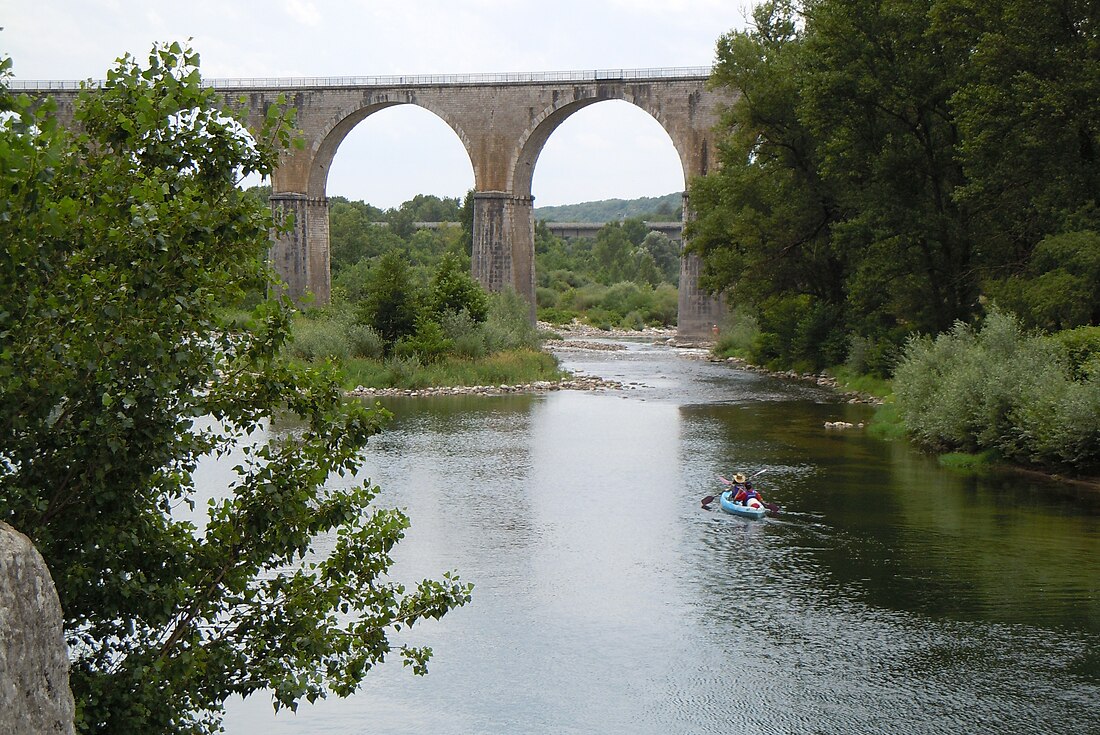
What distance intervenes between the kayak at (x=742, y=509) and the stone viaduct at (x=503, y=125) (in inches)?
1215

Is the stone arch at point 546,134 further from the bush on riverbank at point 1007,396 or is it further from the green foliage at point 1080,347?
the green foliage at point 1080,347

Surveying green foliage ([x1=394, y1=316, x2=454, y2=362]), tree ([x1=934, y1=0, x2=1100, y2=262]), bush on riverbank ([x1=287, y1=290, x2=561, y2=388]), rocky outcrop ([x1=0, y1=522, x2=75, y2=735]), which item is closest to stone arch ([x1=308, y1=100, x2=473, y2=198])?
bush on riverbank ([x1=287, y1=290, x2=561, y2=388])

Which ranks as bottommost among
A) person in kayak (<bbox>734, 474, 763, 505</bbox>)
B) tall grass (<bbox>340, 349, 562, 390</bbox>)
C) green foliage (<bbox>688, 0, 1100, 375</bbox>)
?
person in kayak (<bbox>734, 474, 763, 505</bbox>)

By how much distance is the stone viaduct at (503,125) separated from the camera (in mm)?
43938

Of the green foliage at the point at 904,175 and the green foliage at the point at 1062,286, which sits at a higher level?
the green foliage at the point at 904,175

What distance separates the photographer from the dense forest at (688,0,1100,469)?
17.9 m

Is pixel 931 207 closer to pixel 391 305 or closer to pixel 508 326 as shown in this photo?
pixel 508 326

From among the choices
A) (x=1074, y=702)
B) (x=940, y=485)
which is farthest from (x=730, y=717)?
(x=940, y=485)

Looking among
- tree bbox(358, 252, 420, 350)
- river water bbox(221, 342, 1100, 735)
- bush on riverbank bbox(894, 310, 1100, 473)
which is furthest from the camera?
tree bbox(358, 252, 420, 350)

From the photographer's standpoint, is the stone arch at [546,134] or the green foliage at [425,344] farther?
the stone arch at [546,134]

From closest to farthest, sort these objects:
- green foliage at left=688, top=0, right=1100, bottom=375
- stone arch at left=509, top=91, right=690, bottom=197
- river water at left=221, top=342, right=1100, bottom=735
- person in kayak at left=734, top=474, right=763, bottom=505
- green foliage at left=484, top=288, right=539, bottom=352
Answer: river water at left=221, top=342, right=1100, bottom=735
person in kayak at left=734, top=474, right=763, bottom=505
green foliage at left=688, top=0, right=1100, bottom=375
green foliage at left=484, top=288, right=539, bottom=352
stone arch at left=509, top=91, right=690, bottom=197

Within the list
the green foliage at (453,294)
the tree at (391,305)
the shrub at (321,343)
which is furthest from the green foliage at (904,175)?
the shrub at (321,343)

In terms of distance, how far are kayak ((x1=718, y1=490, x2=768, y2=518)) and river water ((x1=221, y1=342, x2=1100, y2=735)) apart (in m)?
0.14

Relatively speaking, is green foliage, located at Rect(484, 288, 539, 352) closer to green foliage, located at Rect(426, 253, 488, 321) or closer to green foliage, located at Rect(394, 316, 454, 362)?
green foliage, located at Rect(426, 253, 488, 321)
